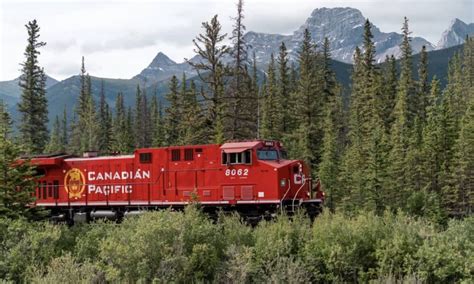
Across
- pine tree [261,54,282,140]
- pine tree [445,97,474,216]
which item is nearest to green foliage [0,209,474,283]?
pine tree [445,97,474,216]

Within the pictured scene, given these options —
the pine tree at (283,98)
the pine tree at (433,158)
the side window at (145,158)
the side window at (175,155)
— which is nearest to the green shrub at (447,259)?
the side window at (175,155)

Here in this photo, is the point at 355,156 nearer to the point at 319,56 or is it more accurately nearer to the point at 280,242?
the point at 319,56

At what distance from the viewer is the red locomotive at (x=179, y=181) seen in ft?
78.8

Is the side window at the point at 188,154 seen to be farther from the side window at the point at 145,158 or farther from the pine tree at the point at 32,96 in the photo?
the pine tree at the point at 32,96

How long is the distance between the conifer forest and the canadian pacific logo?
306cm

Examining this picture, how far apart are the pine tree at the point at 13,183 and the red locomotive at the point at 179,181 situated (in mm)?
3615

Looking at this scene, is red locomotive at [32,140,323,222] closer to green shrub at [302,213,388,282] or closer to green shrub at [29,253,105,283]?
green shrub at [302,213,388,282]

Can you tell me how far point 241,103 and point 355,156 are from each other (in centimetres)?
1283

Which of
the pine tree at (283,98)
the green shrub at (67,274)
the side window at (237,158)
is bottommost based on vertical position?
the green shrub at (67,274)

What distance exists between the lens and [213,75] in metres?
41.6

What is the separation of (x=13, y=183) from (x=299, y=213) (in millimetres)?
11206

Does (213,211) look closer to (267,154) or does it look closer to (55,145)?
(267,154)

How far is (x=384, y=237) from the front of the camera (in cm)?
1730

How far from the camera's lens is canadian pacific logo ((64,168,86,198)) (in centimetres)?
2917
